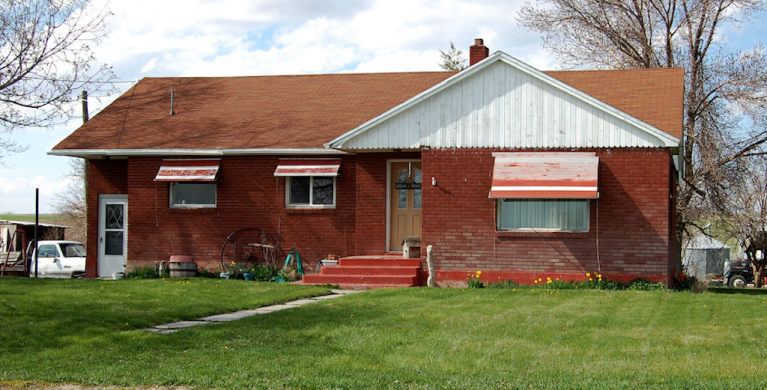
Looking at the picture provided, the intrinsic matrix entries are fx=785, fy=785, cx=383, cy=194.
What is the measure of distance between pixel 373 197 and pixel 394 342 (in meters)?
9.26

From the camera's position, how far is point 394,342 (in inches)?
354

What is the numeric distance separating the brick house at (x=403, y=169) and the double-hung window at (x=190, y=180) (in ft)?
0.11

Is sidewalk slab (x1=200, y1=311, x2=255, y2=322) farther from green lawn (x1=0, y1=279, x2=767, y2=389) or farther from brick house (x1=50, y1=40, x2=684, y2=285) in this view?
brick house (x1=50, y1=40, x2=684, y2=285)

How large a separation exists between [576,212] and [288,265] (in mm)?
6870

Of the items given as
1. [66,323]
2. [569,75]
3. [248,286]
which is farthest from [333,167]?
[66,323]

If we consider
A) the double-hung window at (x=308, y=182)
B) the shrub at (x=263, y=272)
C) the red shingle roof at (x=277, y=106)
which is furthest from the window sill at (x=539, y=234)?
the shrub at (x=263, y=272)

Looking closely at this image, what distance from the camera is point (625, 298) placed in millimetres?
13648

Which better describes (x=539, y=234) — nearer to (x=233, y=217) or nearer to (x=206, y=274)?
(x=233, y=217)

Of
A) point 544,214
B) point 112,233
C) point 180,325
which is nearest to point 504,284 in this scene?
point 544,214

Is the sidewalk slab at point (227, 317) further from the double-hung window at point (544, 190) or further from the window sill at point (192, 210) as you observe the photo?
the window sill at point (192, 210)

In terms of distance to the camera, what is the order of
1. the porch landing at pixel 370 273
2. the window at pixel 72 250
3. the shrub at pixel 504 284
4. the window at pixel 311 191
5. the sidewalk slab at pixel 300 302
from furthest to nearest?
the window at pixel 72 250, the window at pixel 311 191, the porch landing at pixel 370 273, the shrub at pixel 504 284, the sidewalk slab at pixel 300 302

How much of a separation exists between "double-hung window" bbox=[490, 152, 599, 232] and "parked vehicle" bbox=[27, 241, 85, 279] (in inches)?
534

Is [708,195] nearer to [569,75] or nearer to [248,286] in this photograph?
[569,75]

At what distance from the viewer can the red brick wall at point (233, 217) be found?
1862cm
